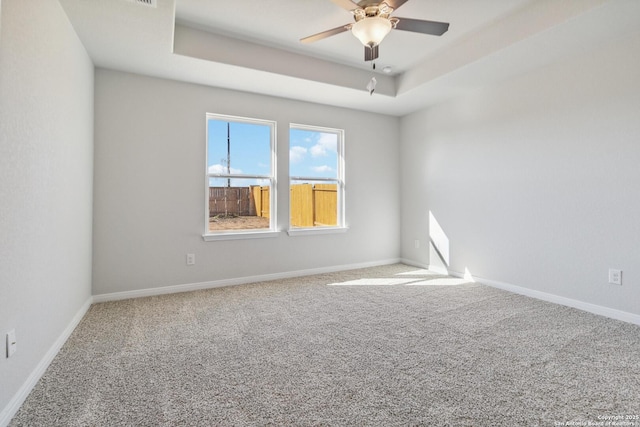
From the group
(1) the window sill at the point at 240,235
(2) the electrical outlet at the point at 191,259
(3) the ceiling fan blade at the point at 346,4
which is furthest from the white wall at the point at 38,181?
(3) the ceiling fan blade at the point at 346,4

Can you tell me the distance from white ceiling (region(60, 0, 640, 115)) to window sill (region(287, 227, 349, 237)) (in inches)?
70.6

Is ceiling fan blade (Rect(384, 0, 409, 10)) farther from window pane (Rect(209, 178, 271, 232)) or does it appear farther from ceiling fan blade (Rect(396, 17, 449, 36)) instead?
window pane (Rect(209, 178, 271, 232))

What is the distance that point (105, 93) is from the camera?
3.25 metres

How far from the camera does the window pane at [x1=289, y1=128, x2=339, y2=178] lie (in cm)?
442

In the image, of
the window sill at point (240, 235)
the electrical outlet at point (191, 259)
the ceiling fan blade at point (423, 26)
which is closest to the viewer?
the ceiling fan blade at point (423, 26)

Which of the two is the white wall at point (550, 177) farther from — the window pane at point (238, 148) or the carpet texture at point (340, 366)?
the window pane at point (238, 148)

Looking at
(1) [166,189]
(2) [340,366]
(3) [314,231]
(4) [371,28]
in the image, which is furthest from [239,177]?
(2) [340,366]

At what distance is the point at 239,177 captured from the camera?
158 inches

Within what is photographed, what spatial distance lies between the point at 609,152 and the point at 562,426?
97.9 inches

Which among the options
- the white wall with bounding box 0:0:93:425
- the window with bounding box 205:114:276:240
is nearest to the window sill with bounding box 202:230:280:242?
the window with bounding box 205:114:276:240

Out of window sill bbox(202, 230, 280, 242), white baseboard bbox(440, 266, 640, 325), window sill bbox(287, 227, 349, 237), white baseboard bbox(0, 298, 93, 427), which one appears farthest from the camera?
window sill bbox(287, 227, 349, 237)

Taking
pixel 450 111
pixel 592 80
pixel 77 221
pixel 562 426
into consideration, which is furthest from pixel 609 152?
pixel 77 221

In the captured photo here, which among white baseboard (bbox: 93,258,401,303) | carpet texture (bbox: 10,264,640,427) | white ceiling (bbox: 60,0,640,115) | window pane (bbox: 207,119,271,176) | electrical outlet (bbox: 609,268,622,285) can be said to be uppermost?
white ceiling (bbox: 60,0,640,115)

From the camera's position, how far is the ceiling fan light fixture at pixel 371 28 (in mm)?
2240
